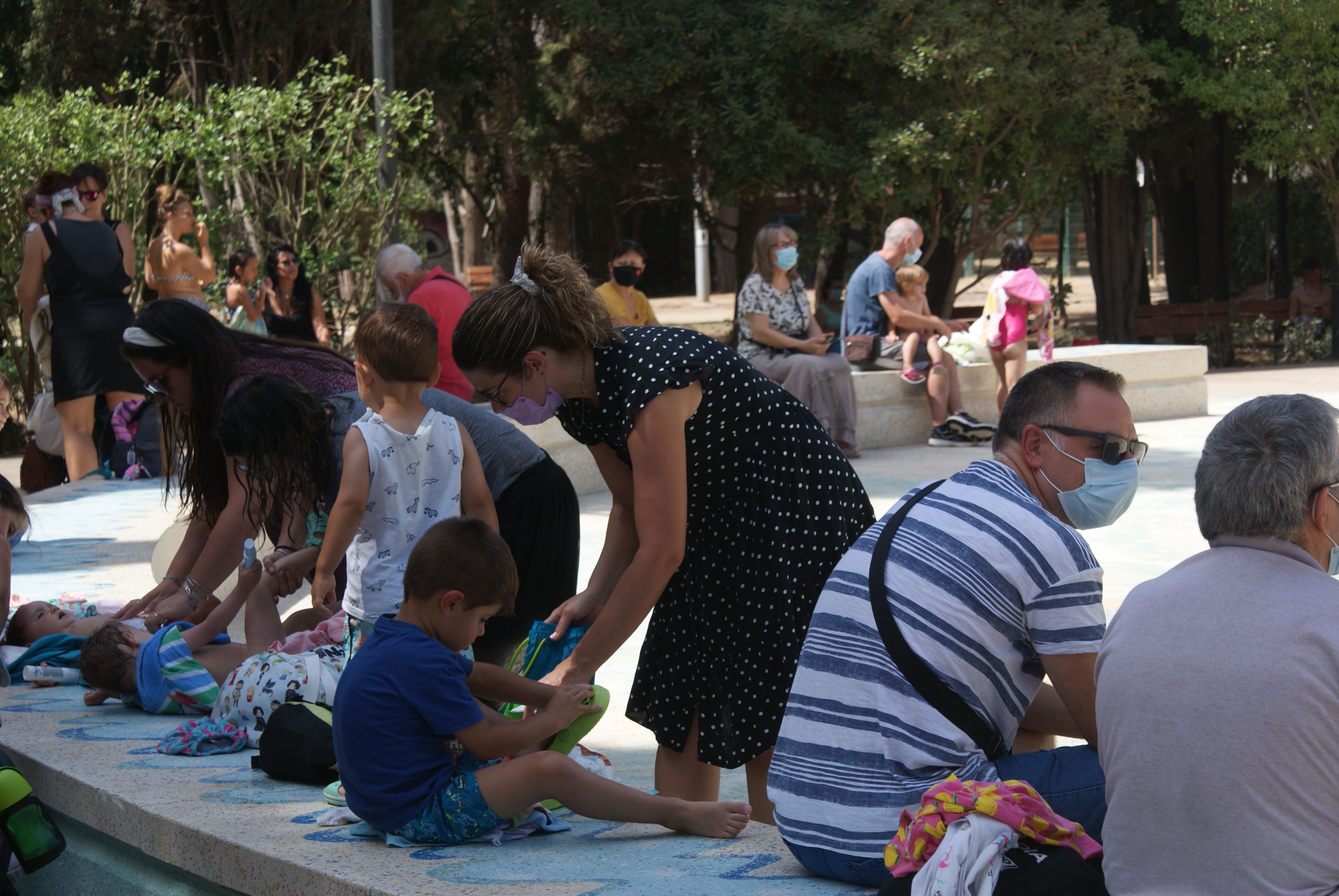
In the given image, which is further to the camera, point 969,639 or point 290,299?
point 290,299

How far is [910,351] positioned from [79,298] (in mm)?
5856

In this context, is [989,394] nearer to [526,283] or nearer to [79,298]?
[79,298]

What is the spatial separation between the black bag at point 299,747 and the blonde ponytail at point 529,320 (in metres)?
1.15

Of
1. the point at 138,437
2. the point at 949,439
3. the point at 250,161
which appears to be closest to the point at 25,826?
the point at 138,437

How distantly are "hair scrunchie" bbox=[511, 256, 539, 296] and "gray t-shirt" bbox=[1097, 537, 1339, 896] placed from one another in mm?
1425

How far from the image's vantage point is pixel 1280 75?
54.4 feet

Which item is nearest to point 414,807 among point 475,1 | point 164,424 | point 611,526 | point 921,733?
point 611,526

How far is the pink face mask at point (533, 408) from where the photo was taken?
2.97 meters

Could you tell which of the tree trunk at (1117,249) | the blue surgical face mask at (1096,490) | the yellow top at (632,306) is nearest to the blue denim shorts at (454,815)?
the blue surgical face mask at (1096,490)

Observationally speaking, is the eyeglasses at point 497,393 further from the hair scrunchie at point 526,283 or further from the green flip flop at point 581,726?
the green flip flop at point 581,726

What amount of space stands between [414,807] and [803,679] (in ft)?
3.20

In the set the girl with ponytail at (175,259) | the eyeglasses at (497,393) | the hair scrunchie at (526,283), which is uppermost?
the girl with ponytail at (175,259)

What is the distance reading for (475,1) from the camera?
1612 cm

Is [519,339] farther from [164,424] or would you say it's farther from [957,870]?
[164,424]
